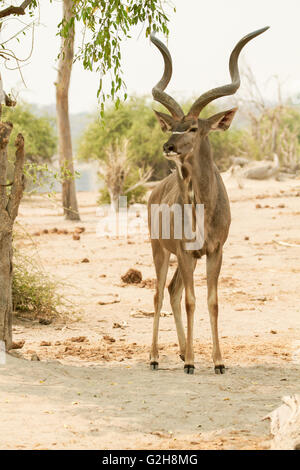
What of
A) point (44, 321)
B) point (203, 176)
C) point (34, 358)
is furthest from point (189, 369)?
point (44, 321)

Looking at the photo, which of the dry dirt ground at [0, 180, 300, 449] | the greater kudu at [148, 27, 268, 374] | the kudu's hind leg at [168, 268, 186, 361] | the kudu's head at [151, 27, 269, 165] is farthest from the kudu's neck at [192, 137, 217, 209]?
the dry dirt ground at [0, 180, 300, 449]

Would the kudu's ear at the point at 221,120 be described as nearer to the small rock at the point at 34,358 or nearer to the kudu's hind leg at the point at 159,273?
the kudu's hind leg at the point at 159,273

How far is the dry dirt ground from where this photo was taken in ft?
14.2

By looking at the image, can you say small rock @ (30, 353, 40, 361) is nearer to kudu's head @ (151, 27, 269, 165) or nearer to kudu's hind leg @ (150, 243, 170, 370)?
kudu's hind leg @ (150, 243, 170, 370)

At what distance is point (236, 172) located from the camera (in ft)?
85.1

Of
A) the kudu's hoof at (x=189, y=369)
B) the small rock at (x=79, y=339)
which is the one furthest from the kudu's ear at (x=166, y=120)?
the small rock at (x=79, y=339)

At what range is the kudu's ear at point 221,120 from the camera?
5789mm

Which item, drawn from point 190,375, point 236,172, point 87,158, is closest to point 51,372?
point 190,375

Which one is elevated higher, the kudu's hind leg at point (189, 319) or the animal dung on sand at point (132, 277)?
the kudu's hind leg at point (189, 319)

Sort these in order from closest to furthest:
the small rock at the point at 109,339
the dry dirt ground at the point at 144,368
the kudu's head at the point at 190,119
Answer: the dry dirt ground at the point at 144,368, the kudu's head at the point at 190,119, the small rock at the point at 109,339

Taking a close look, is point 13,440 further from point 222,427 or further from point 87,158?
point 87,158

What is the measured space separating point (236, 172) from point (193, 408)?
21547 millimetres

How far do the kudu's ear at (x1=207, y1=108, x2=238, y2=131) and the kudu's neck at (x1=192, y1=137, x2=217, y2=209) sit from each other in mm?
129

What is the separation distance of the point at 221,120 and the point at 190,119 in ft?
0.99
